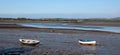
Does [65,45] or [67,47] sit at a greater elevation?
[67,47]

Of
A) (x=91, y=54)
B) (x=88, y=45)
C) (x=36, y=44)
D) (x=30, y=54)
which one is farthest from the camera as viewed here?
(x=88, y=45)

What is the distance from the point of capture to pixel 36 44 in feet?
117

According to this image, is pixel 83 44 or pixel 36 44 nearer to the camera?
pixel 36 44

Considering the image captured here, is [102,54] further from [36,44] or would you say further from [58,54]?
[36,44]

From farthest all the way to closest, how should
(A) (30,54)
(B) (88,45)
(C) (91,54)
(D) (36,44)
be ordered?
(B) (88,45), (D) (36,44), (C) (91,54), (A) (30,54)

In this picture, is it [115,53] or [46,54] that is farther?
[115,53]

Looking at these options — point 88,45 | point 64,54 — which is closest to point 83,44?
point 88,45

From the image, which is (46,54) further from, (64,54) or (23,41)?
(23,41)

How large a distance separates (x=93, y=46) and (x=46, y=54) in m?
11.6

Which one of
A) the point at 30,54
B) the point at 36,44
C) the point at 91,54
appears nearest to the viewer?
the point at 30,54

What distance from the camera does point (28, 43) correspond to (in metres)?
36.0

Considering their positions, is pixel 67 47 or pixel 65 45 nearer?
pixel 67 47

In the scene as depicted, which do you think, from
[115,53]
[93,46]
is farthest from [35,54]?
[93,46]

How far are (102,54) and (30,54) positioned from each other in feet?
24.6
